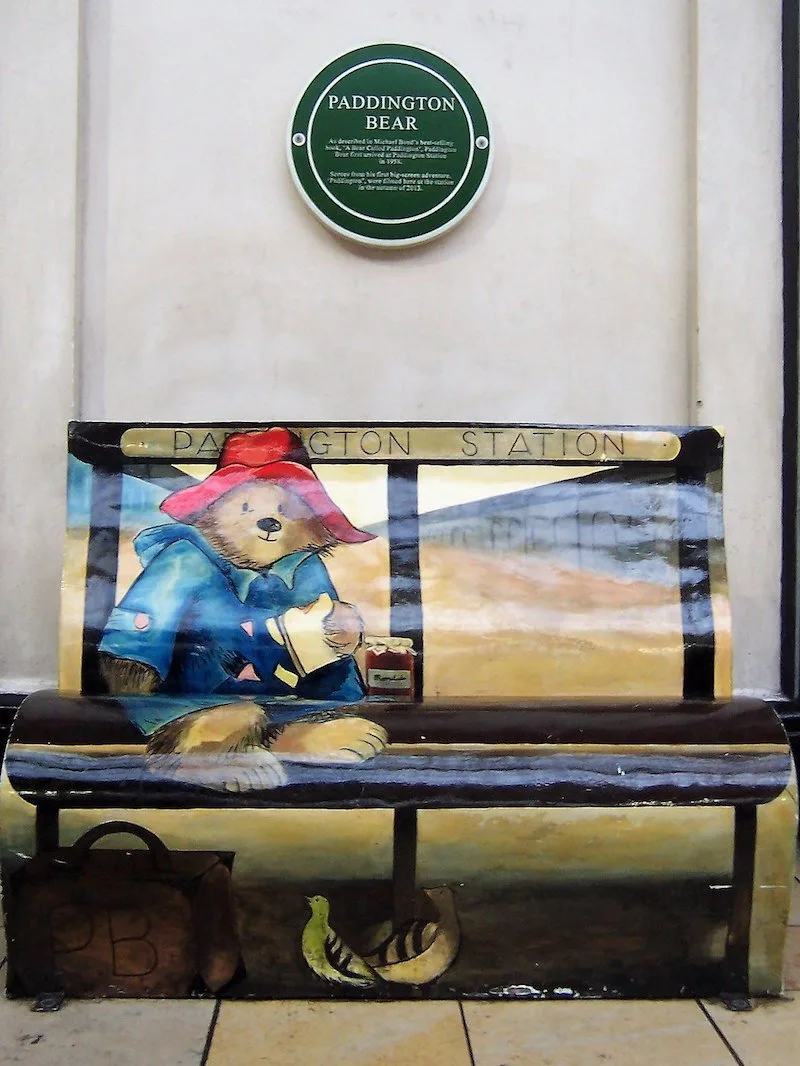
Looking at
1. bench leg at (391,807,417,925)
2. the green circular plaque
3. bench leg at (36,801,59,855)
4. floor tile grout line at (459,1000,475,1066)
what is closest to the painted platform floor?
floor tile grout line at (459,1000,475,1066)

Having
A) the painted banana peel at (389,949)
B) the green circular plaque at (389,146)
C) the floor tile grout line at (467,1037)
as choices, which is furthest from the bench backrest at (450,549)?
the green circular plaque at (389,146)

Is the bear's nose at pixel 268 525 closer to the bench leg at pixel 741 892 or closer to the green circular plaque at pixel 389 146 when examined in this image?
the green circular plaque at pixel 389 146

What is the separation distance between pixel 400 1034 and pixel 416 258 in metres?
2.38

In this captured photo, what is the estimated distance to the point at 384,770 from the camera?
2115 mm

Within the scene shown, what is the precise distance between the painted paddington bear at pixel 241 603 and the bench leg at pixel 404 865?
352 millimetres

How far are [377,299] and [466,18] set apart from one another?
1031mm

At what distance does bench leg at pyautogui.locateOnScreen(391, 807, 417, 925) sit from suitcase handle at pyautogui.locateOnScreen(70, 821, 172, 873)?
0.51 metres

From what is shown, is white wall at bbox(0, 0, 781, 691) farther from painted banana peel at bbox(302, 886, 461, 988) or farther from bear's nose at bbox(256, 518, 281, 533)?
painted banana peel at bbox(302, 886, 461, 988)

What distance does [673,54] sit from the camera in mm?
3314

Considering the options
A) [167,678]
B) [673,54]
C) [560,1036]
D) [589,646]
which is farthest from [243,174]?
[560,1036]

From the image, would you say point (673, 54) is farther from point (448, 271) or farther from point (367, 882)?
point (367, 882)

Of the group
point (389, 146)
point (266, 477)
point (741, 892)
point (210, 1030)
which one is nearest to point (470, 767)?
point (741, 892)

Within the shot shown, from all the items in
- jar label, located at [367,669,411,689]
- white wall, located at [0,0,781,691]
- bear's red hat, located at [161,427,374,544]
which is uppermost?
white wall, located at [0,0,781,691]

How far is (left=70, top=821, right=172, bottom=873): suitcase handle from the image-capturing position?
2.10 m
